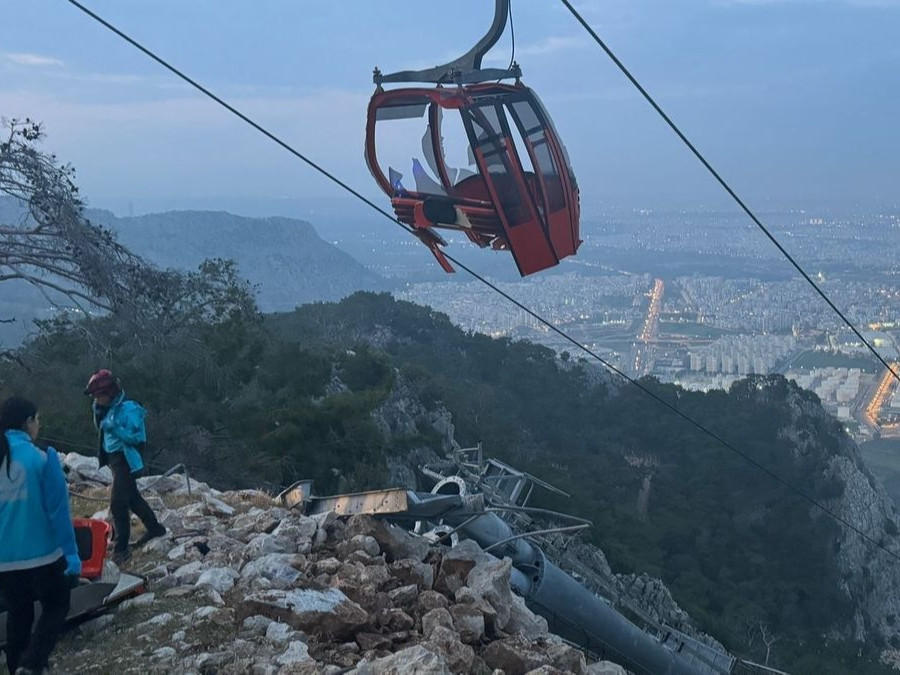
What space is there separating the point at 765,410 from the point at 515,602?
33.8 meters

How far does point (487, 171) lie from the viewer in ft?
18.1

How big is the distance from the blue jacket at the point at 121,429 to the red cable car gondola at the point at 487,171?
245cm

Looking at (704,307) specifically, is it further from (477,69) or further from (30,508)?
(30,508)

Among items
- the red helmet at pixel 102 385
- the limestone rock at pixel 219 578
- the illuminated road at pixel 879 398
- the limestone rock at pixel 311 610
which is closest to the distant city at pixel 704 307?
the illuminated road at pixel 879 398

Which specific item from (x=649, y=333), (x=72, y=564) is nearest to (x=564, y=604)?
(x=72, y=564)

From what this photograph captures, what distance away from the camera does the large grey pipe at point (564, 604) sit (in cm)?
725

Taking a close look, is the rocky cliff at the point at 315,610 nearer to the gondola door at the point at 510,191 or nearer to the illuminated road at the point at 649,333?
the gondola door at the point at 510,191

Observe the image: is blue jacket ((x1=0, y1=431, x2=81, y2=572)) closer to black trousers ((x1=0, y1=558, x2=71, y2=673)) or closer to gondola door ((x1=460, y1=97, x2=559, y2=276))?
black trousers ((x1=0, y1=558, x2=71, y2=673))

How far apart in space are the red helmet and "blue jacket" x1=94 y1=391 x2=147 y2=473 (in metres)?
0.12

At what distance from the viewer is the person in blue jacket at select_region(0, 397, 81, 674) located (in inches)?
168

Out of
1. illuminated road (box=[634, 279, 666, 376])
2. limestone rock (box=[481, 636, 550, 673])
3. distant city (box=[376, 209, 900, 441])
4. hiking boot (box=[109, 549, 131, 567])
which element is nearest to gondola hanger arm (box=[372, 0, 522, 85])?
limestone rock (box=[481, 636, 550, 673])

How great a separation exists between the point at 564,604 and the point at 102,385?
4.27m

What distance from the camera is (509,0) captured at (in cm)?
502

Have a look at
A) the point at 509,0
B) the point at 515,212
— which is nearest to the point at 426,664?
the point at 515,212
